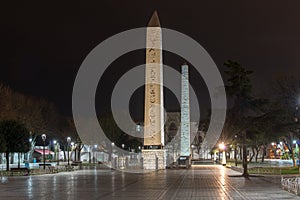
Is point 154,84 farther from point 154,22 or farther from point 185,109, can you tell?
point 185,109

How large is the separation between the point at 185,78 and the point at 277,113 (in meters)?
39.4

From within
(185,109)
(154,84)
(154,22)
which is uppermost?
(154,22)

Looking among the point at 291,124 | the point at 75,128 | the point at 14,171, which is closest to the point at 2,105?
the point at 14,171

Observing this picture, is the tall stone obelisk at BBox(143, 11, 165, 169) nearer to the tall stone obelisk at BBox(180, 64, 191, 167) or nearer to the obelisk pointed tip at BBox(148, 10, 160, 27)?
the obelisk pointed tip at BBox(148, 10, 160, 27)

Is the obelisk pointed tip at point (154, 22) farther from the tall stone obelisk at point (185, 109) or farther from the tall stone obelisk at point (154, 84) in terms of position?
the tall stone obelisk at point (185, 109)

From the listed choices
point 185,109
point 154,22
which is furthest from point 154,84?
point 185,109

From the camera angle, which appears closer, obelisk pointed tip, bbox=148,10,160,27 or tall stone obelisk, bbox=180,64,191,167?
obelisk pointed tip, bbox=148,10,160,27

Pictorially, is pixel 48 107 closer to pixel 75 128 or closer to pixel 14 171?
pixel 75 128

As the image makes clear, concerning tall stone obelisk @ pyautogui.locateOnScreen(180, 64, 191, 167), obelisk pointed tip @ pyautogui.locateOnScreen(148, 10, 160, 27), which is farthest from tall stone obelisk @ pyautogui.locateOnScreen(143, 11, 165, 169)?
tall stone obelisk @ pyautogui.locateOnScreen(180, 64, 191, 167)

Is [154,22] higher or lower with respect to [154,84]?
higher

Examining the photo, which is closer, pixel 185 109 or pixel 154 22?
pixel 154 22

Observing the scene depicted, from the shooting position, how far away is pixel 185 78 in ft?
247

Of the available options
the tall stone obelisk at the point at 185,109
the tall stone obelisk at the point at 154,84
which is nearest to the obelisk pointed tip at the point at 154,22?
the tall stone obelisk at the point at 154,84

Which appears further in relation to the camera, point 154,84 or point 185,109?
point 185,109
